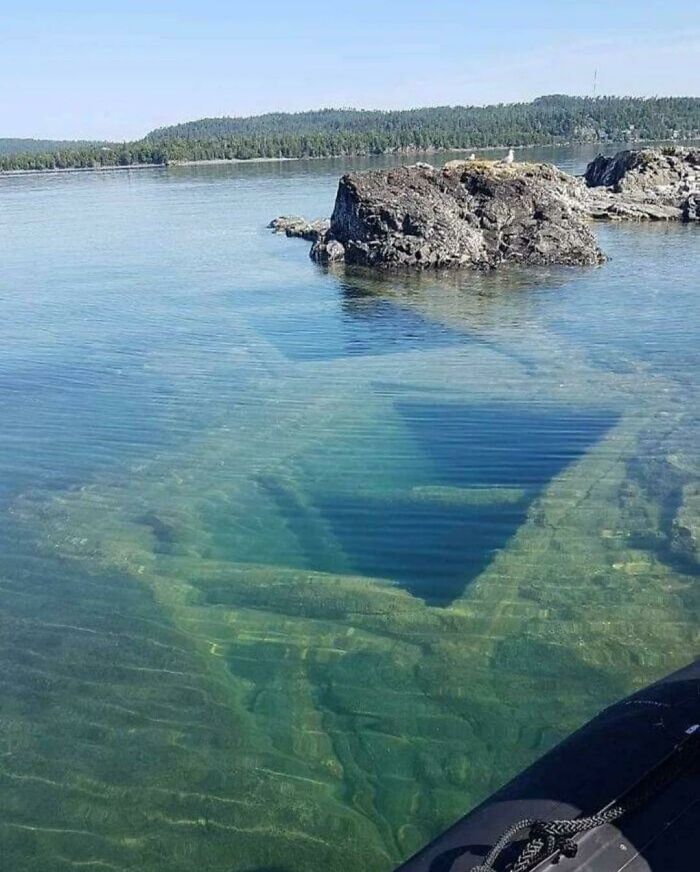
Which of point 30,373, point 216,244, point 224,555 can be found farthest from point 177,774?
point 216,244

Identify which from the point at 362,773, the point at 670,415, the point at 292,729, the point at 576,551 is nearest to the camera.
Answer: the point at 362,773

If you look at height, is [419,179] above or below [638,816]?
above

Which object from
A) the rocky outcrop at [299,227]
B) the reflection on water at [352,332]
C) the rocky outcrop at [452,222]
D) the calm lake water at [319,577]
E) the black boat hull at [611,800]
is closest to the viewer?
the black boat hull at [611,800]

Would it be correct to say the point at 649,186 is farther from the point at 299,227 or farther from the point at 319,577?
the point at 319,577

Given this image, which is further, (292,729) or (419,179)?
(419,179)

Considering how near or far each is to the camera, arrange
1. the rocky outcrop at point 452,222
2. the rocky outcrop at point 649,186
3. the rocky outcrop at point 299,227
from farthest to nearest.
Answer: the rocky outcrop at point 649,186, the rocky outcrop at point 299,227, the rocky outcrop at point 452,222

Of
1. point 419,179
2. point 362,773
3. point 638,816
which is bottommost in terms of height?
point 362,773

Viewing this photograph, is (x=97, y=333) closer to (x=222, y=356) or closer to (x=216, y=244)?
(x=222, y=356)

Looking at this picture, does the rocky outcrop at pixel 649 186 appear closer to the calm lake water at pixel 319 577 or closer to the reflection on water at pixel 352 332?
the reflection on water at pixel 352 332

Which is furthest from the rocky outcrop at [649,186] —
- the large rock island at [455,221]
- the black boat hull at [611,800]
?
the black boat hull at [611,800]
